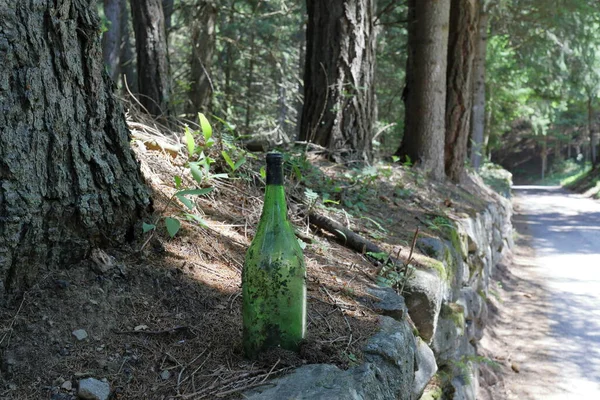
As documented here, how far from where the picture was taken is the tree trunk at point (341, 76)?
533 cm

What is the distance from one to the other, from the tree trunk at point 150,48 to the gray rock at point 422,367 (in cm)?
443

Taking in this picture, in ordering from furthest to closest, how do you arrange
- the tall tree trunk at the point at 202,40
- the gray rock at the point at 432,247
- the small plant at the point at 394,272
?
1. the tall tree trunk at the point at 202,40
2. the gray rock at the point at 432,247
3. the small plant at the point at 394,272

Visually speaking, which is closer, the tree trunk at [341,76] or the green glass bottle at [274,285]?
the green glass bottle at [274,285]

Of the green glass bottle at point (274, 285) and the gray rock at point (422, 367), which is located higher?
the green glass bottle at point (274, 285)

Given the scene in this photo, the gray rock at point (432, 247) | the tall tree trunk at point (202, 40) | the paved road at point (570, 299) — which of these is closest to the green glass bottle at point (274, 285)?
the gray rock at point (432, 247)

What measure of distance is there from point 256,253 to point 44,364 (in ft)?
2.51

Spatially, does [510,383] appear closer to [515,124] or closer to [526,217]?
[526,217]

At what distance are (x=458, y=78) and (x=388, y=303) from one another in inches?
240

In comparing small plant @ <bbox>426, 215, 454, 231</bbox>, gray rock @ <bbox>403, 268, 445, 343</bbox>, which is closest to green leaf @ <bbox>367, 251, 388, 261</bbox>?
gray rock @ <bbox>403, 268, 445, 343</bbox>

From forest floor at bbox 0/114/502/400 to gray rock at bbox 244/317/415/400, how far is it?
2.1 inches

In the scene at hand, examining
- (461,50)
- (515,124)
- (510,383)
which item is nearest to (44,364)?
(510,383)

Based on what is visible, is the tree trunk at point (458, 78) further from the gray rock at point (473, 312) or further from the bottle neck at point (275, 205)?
the bottle neck at point (275, 205)

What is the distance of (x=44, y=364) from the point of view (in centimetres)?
170

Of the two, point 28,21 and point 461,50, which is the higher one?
point 461,50
